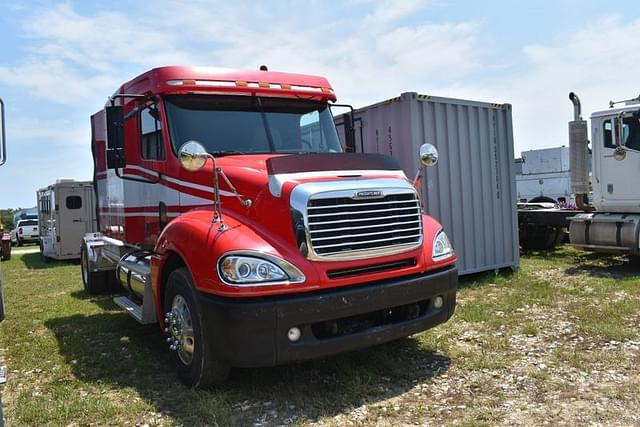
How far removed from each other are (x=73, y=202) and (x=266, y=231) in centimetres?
1375

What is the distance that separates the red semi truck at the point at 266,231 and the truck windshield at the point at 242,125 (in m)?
0.01

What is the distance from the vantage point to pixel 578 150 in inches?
393

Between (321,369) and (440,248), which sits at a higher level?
(440,248)

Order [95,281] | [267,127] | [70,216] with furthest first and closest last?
[70,216]
[95,281]
[267,127]

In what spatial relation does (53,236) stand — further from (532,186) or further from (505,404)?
(532,186)

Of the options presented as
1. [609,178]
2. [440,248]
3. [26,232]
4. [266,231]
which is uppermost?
[609,178]

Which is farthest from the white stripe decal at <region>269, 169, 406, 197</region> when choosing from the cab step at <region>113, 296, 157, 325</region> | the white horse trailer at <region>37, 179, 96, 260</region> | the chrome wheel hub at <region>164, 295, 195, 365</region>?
the white horse trailer at <region>37, 179, 96, 260</region>

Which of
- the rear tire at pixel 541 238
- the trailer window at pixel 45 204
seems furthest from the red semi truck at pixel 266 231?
the trailer window at pixel 45 204

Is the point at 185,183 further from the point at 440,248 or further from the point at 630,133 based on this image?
the point at 630,133

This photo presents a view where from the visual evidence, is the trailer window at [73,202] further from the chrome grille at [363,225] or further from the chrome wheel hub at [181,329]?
the chrome grille at [363,225]

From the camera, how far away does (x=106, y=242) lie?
8461mm

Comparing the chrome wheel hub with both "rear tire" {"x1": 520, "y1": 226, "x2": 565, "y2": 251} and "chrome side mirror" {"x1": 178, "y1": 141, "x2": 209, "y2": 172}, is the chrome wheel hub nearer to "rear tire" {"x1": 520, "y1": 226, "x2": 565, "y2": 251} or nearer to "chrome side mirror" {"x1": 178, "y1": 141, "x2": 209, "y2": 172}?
"chrome side mirror" {"x1": 178, "y1": 141, "x2": 209, "y2": 172}

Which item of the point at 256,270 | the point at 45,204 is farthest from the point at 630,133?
the point at 45,204

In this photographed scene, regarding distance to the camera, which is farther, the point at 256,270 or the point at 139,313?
the point at 139,313
